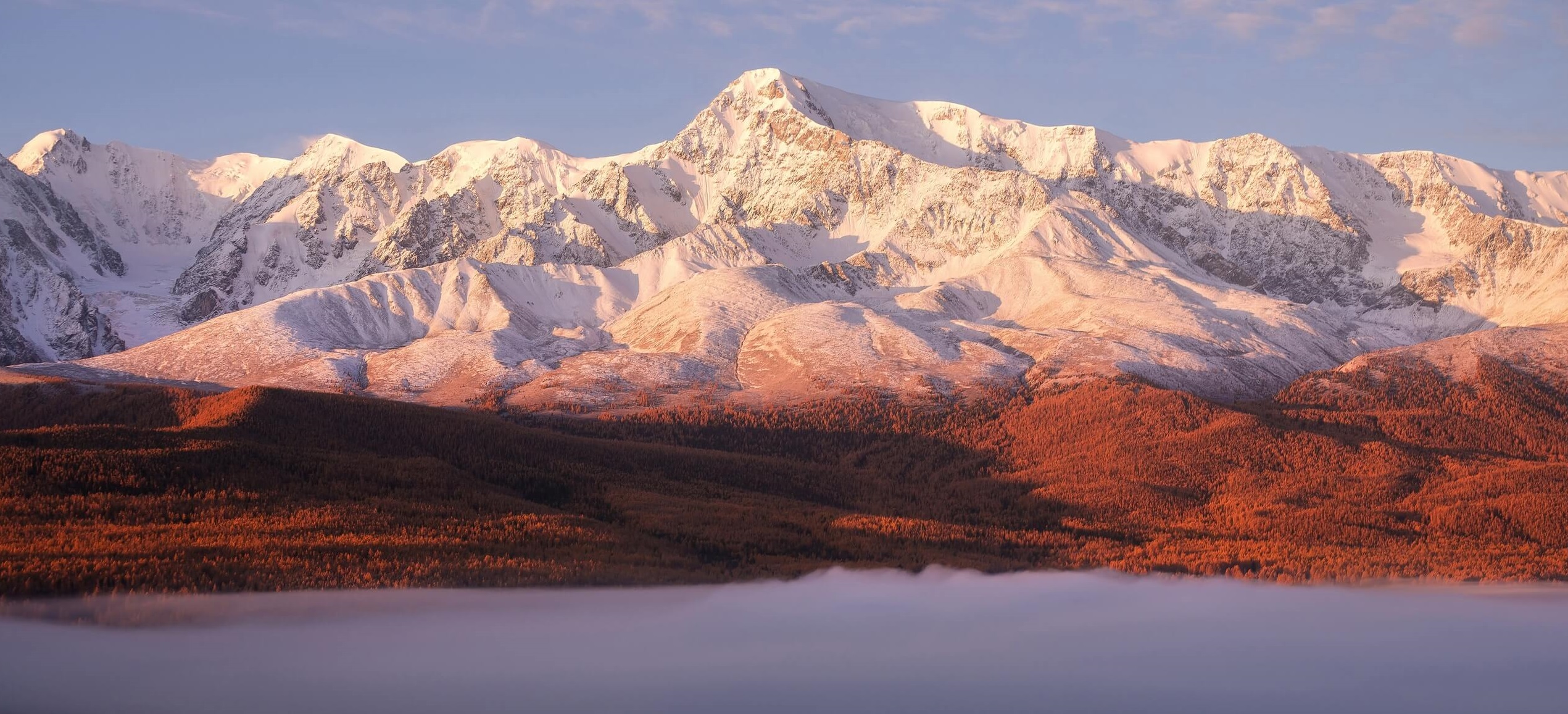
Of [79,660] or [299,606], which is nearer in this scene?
[79,660]

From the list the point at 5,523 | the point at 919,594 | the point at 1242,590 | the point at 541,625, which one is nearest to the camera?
the point at 541,625

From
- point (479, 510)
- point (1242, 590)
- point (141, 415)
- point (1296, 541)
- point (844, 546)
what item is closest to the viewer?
point (1242, 590)

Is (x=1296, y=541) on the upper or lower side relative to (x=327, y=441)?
lower

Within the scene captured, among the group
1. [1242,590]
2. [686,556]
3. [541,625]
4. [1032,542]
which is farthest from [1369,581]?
[541,625]

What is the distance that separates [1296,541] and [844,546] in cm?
5140

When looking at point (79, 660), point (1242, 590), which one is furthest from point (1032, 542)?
point (79, 660)

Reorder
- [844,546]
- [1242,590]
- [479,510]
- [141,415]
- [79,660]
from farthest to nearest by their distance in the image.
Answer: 1. [141,415]
2. [844,546]
3. [479,510]
4. [1242,590]
5. [79,660]

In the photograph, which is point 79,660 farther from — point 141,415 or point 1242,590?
point 141,415

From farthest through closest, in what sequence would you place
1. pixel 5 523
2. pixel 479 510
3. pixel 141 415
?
pixel 141 415, pixel 479 510, pixel 5 523

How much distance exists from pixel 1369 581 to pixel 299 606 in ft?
312

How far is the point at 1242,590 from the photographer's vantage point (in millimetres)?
135875

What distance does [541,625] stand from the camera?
96.8m

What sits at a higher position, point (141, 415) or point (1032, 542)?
point (141, 415)

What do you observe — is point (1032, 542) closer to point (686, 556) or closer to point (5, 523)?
point (686, 556)
